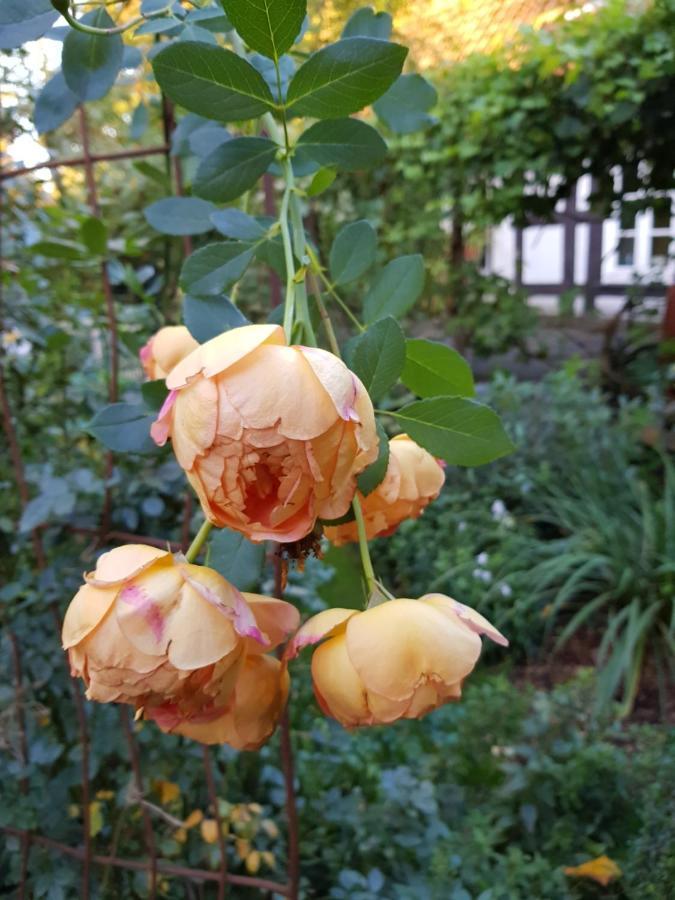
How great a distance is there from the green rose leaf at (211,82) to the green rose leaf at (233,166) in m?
0.03

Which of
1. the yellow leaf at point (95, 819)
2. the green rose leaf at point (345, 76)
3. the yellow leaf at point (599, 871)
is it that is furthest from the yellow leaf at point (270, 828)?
the green rose leaf at point (345, 76)

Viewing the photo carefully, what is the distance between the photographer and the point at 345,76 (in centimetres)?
40

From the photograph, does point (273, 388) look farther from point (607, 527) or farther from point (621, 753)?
point (607, 527)

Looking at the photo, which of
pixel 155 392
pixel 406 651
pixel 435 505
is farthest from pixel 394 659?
pixel 435 505

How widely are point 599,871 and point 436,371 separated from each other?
102cm

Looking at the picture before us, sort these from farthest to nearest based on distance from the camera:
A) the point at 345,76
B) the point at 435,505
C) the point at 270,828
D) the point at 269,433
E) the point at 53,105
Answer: the point at 435,505
the point at 270,828
the point at 53,105
the point at 345,76
the point at 269,433

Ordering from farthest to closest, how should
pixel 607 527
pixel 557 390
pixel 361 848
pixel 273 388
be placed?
pixel 557 390, pixel 607 527, pixel 361 848, pixel 273 388

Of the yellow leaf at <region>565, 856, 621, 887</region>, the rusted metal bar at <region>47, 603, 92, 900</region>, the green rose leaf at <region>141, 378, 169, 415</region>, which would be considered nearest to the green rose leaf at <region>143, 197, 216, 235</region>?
the green rose leaf at <region>141, 378, 169, 415</region>

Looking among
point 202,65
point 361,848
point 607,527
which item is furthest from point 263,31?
point 607,527

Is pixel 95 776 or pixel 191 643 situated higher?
pixel 191 643

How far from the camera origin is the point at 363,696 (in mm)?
365

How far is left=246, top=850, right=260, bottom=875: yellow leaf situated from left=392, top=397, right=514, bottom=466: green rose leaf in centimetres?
91

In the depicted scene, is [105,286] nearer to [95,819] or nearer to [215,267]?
[215,267]

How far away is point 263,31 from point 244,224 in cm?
13
